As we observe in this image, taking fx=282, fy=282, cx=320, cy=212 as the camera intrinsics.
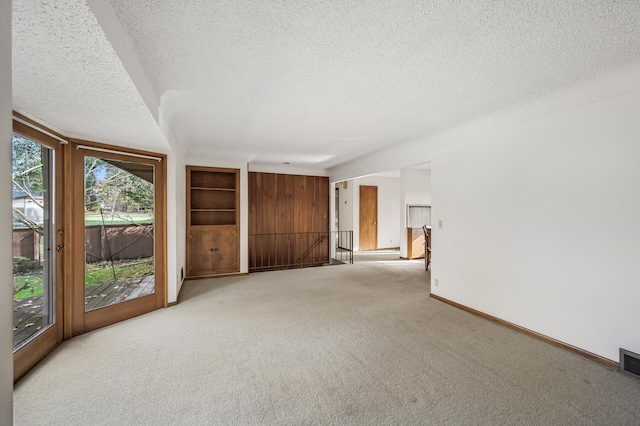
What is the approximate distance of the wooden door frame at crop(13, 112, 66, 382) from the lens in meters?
2.23

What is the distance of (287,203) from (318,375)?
477cm

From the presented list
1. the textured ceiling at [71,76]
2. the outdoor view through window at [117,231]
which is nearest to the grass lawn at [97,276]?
the outdoor view through window at [117,231]

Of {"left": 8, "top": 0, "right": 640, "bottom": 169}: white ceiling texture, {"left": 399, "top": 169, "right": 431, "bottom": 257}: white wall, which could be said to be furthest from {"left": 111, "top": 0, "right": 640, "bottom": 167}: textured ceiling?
{"left": 399, "top": 169, "right": 431, "bottom": 257}: white wall

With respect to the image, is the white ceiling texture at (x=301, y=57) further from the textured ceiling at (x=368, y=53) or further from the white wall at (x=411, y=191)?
the white wall at (x=411, y=191)

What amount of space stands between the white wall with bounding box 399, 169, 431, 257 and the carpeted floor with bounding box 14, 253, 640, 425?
417 cm

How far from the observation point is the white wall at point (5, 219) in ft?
2.55

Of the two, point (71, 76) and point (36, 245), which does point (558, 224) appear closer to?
point (71, 76)

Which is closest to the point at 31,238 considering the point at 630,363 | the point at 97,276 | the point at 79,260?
the point at 79,260

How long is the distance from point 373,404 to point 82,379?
2139mm

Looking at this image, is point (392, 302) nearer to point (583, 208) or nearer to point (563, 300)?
point (563, 300)

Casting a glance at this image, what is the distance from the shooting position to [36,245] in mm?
2447

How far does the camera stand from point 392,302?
380cm

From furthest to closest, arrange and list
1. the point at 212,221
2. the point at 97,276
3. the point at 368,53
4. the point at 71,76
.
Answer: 1. the point at 212,221
2. the point at 97,276
3. the point at 368,53
4. the point at 71,76

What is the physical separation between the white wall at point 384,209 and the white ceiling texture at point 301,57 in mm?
5789
